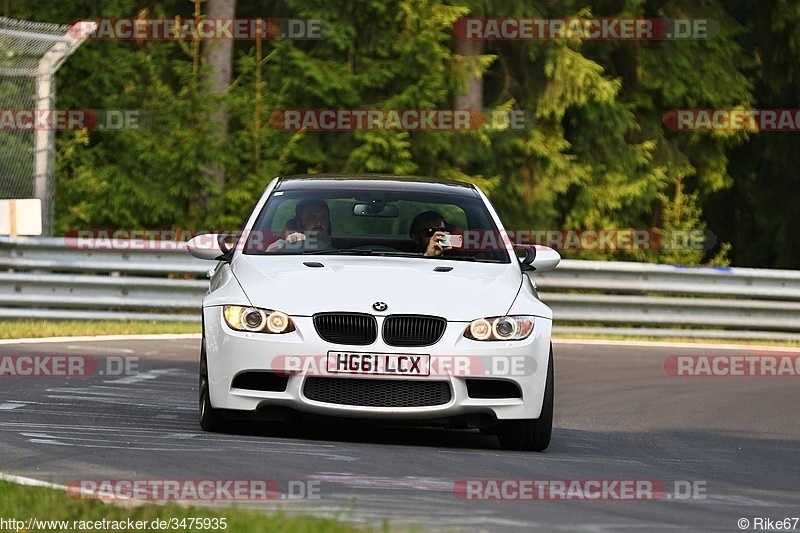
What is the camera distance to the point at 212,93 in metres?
24.5

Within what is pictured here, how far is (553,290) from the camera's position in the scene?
843 inches

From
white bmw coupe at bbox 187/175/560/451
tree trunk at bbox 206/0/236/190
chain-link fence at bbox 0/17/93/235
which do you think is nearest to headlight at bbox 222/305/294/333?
white bmw coupe at bbox 187/175/560/451

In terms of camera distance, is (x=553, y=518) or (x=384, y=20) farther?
(x=384, y=20)

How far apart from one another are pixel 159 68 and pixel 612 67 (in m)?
8.56

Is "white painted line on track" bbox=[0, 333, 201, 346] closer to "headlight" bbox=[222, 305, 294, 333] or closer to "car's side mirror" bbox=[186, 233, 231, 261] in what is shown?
"car's side mirror" bbox=[186, 233, 231, 261]

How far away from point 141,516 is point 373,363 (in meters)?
2.93

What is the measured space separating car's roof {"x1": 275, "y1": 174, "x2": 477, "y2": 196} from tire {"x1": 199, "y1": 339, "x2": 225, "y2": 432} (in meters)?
1.76

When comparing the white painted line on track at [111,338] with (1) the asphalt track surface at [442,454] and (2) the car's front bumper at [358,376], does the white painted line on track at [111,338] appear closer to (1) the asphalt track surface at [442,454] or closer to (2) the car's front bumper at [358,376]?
(1) the asphalt track surface at [442,454]

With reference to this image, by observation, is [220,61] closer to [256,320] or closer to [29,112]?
[29,112]

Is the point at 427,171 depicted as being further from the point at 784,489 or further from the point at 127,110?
the point at 784,489

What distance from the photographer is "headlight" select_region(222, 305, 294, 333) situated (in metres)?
8.62

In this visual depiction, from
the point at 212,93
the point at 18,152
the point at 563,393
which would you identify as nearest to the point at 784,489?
the point at 563,393

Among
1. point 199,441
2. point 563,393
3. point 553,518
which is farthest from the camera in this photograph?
point 563,393

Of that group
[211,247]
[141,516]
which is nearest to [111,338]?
[211,247]
